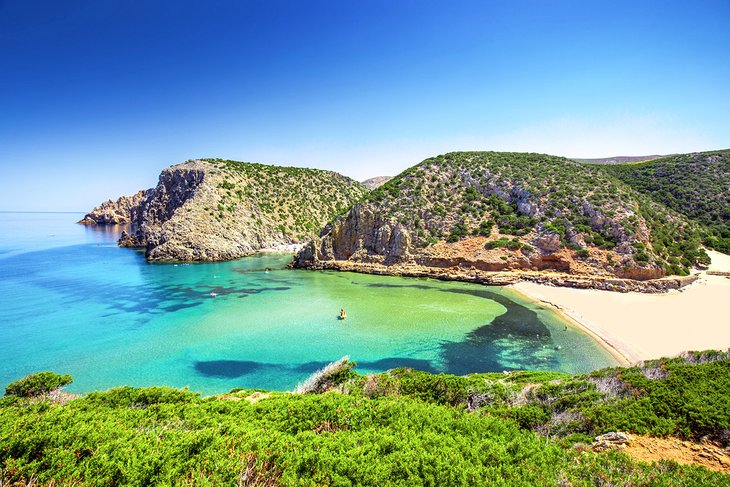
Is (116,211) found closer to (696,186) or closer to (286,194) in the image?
(286,194)

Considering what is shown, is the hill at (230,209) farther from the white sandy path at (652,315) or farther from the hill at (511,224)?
the white sandy path at (652,315)

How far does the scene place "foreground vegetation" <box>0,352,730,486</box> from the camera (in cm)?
491

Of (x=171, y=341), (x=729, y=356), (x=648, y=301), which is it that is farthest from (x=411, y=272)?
(x=729, y=356)

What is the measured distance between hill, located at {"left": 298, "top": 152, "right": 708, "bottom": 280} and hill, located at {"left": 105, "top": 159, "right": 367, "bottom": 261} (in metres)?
17.8

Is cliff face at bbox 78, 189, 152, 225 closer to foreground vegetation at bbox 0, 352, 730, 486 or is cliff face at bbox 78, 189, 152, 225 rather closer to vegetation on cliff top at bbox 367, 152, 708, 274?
vegetation on cliff top at bbox 367, 152, 708, 274

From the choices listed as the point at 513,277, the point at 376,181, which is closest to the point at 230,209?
the point at 513,277

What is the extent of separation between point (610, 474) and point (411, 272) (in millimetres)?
31795

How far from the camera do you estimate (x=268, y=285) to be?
33.8 meters

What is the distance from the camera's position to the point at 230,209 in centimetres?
5791

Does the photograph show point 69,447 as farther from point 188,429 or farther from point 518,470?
point 518,470

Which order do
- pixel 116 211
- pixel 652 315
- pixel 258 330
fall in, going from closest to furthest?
pixel 258 330 < pixel 652 315 < pixel 116 211

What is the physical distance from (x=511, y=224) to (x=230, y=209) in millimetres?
44442

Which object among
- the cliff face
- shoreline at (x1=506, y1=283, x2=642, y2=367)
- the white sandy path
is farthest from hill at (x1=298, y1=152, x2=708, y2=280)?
the cliff face

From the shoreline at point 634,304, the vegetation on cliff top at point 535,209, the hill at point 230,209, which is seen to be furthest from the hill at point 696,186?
the hill at point 230,209
